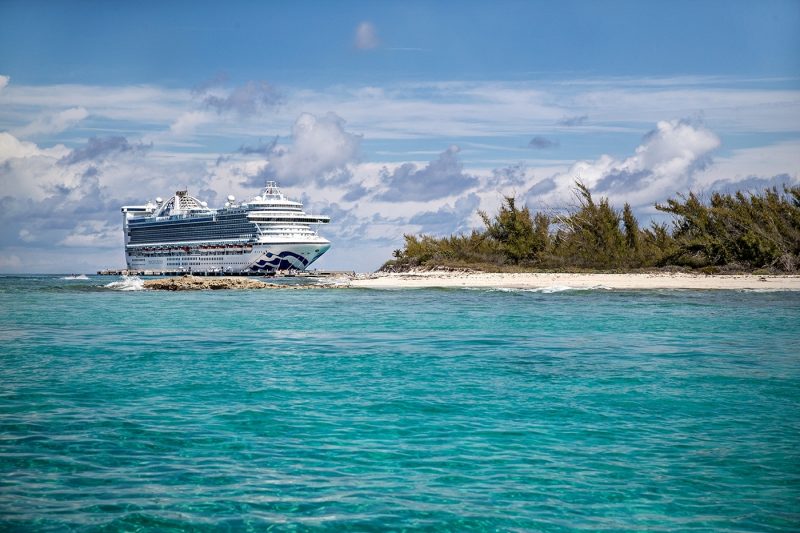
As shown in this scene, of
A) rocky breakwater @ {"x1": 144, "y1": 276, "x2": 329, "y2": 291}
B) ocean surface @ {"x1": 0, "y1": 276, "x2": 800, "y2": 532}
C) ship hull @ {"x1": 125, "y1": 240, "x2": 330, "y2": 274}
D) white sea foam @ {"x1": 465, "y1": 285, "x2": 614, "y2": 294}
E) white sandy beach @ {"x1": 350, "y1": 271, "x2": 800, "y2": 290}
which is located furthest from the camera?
Result: ship hull @ {"x1": 125, "y1": 240, "x2": 330, "y2": 274}

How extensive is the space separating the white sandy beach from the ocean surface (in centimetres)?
2037

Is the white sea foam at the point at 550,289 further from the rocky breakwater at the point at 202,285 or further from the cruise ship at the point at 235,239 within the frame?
the cruise ship at the point at 235,239

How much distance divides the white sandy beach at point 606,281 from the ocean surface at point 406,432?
2037cm

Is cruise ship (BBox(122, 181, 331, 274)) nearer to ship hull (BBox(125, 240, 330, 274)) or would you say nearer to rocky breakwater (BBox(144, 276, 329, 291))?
ship hull (BBox(125, 240, 330, 274))

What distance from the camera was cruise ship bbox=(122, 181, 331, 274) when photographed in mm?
99188

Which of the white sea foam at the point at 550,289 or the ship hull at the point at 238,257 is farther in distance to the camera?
the ship hull at the point at 238,257

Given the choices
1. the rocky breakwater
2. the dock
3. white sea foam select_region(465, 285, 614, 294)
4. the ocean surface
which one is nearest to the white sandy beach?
white sea foam select_region(465, 285, 614, 294)

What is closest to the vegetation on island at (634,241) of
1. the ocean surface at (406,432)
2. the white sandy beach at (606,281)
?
the white sandy beach at (606,281)

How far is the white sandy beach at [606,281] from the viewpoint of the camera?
40.0 m

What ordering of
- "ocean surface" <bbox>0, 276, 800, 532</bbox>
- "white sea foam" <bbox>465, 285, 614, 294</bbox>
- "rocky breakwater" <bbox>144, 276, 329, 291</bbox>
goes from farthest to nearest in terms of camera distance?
1. "rocky breakwater" <bbox>144, 276, 329, 291</bbox>
2. "white sea foam" <bbox>465, 285, 614, 294</bbox>
3. "ocean surface" <bbox>0, 276, 800, 532</bbox>

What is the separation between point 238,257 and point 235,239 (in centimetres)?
256

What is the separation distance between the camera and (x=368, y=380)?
13453 millimetres

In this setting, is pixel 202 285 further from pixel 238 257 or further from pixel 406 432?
pixel 238 257

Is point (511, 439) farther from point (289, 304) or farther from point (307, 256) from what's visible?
point (307, 256)
